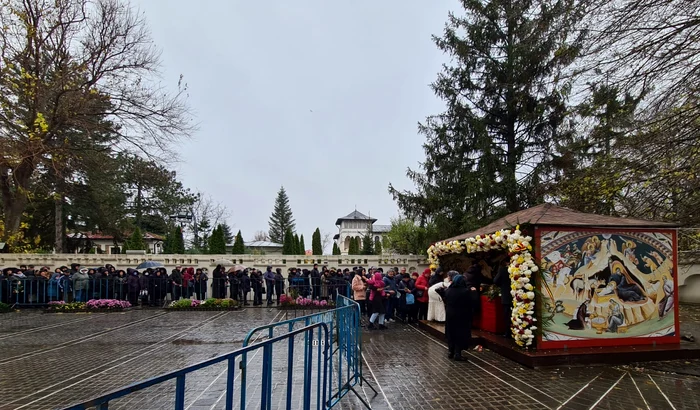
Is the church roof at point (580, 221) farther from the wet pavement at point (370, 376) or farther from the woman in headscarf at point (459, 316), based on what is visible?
the wet pavement at point (370, 376)

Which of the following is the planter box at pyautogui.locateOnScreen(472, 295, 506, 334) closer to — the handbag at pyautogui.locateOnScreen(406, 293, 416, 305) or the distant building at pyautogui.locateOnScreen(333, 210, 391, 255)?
the handbag at pyautogui.locateOnScreen(406, 293, 416, 305)

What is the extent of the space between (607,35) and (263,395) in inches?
346

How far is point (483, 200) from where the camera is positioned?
19219 millimetres

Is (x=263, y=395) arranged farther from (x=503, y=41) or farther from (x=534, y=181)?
(x=503, y=41)

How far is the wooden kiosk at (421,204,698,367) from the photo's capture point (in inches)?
312

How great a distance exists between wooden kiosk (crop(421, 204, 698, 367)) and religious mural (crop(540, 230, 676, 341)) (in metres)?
0.02

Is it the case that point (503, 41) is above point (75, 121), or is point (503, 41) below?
above

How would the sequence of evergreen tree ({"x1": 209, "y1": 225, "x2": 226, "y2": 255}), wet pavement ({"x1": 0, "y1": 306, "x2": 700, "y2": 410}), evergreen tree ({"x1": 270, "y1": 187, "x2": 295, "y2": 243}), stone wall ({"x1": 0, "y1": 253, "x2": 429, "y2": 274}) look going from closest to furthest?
1. wet pavement ({"x1": 0, "y1": 306, "x2": 700, "y2": 410})
2. stone wall ({"x1": 0, "y1": 253, "x2": 429, "y2": 274})
3. evergreen tree ({"x1": 209, "y1": 225, "x2": 226, "y2": 255})
4. evergreen tree ({"x1": 270, "y1": 187, "x2": 295, "y2": 243})

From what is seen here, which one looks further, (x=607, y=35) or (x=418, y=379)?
(x=607, y=35)

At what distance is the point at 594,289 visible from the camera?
8133 mm

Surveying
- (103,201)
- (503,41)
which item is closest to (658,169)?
(503,41)

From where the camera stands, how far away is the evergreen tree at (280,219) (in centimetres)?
8150

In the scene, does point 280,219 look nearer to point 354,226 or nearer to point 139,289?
point 354,226

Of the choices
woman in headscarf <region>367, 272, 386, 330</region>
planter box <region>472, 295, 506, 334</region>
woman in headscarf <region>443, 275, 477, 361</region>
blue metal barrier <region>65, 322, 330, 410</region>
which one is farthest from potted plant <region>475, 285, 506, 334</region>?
blue metal barrier <region>65, 322, 330, 410</region>
